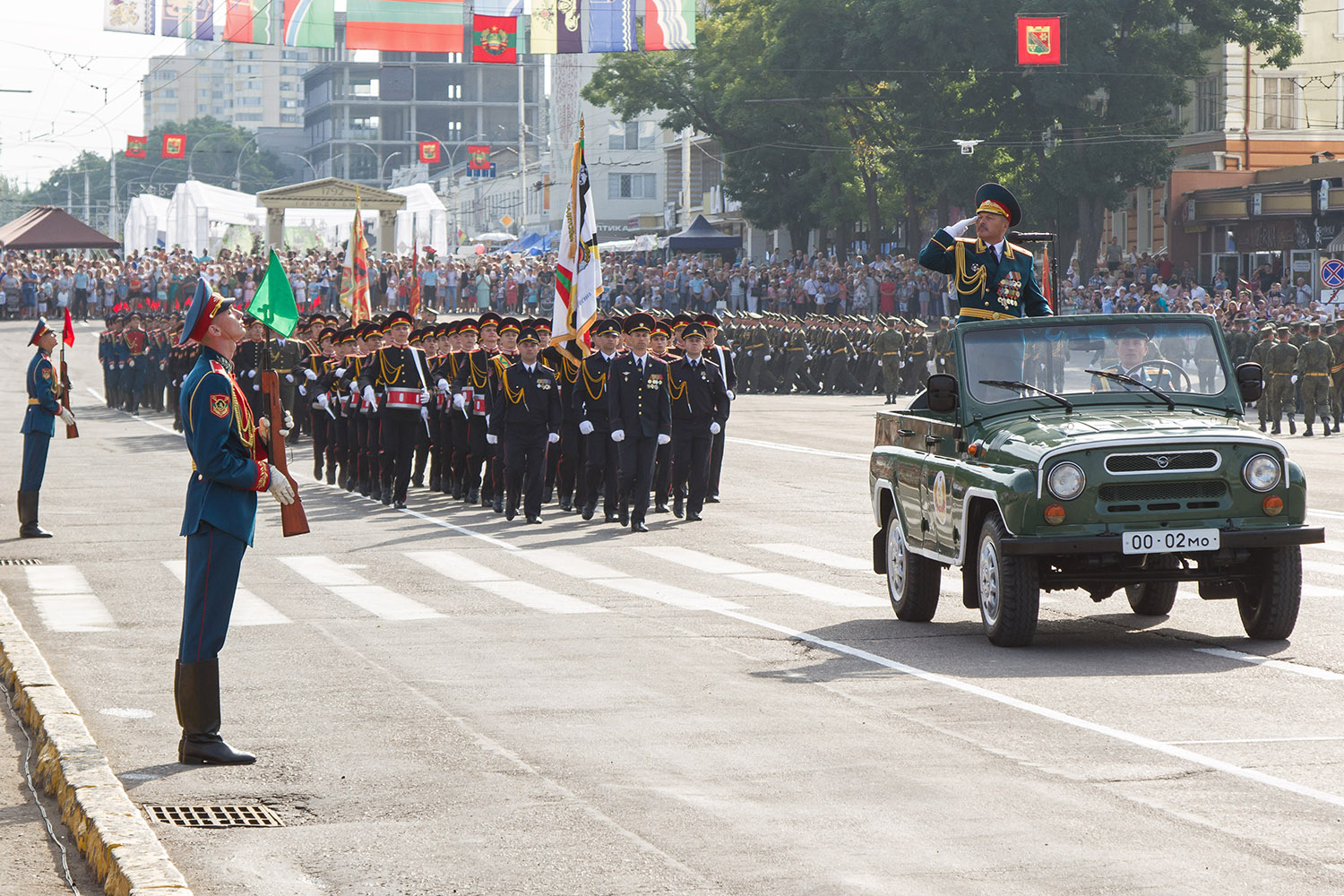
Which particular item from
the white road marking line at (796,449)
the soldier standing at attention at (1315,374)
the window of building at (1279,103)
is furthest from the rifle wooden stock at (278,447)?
the window of building at (1279,103)

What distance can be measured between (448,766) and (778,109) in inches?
2267

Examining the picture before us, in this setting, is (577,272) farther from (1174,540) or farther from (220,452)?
Result: (220,452)

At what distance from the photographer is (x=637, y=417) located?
1905 centimetres

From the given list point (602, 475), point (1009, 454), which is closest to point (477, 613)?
point (1009, 454)

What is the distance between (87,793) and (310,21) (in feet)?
147

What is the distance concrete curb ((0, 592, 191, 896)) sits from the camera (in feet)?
19.9

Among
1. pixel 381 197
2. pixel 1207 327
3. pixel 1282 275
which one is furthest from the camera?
pixel 381 197

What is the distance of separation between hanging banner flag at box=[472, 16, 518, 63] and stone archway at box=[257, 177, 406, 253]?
5.19 m

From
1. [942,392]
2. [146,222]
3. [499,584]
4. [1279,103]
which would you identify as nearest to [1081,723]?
[942,392]

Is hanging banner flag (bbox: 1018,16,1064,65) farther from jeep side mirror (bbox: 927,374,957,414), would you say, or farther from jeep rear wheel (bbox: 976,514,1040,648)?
jeep rear wheel (bbox: 976,514,1040,648)

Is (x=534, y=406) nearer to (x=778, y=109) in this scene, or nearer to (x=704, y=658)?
(x=704, y=658)

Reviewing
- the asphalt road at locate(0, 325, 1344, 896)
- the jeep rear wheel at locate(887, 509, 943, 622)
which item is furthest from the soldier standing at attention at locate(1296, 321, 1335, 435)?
the jeep rear wheel at locate(887, 509, 943, 622)

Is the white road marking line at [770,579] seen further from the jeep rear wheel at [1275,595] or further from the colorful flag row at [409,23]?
the colorful flag row at [409,23]

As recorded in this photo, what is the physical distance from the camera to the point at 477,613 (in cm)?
1291
